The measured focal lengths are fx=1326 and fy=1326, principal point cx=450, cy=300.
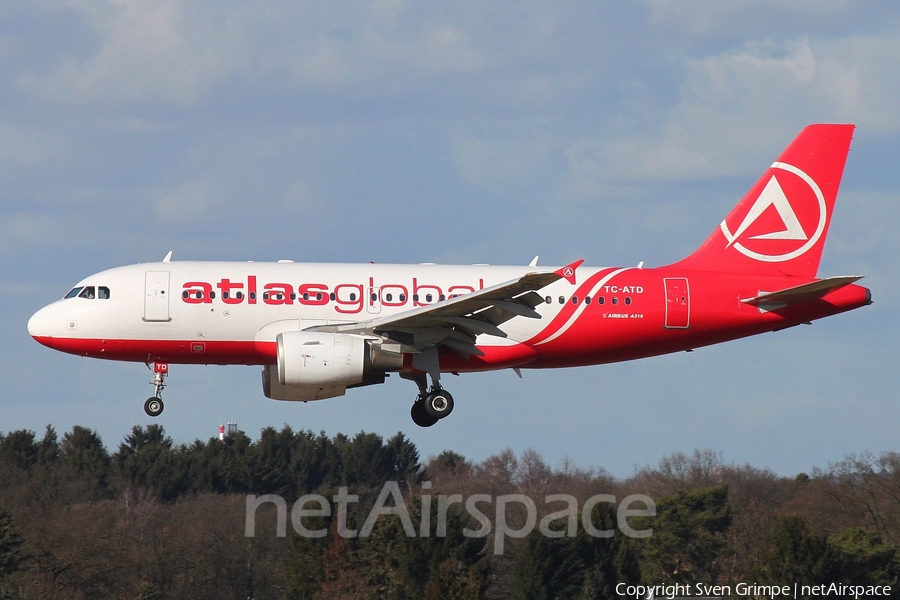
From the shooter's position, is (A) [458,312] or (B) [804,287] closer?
(A) [458,312]

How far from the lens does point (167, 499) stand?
91312mm

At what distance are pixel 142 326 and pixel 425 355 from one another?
7.70m

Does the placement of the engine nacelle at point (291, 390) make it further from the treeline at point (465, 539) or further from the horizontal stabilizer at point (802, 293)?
the treeline at point (465, 539)

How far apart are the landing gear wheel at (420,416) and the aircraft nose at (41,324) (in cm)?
1028

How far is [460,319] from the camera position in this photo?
35.4 metres

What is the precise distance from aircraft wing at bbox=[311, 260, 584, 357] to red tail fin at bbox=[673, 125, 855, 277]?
5855 millimetres

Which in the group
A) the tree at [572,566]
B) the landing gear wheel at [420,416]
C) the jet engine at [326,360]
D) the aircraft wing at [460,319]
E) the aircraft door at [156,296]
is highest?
the aircraft door at [156,296]

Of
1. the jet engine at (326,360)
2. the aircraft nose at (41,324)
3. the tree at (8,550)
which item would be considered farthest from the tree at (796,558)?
the aircraft nose at (41,324)

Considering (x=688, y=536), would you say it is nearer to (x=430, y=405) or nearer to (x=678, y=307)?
(x=678, y=307)

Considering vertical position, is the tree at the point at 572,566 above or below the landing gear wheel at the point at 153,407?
below

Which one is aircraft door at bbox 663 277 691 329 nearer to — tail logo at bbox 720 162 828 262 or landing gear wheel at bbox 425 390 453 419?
tail logo at bbox 720 162 828 262

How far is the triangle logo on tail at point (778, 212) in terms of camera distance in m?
40.8

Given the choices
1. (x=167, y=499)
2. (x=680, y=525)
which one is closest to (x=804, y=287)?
(x=680, y=525)

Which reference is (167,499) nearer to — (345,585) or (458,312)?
(345,585)
